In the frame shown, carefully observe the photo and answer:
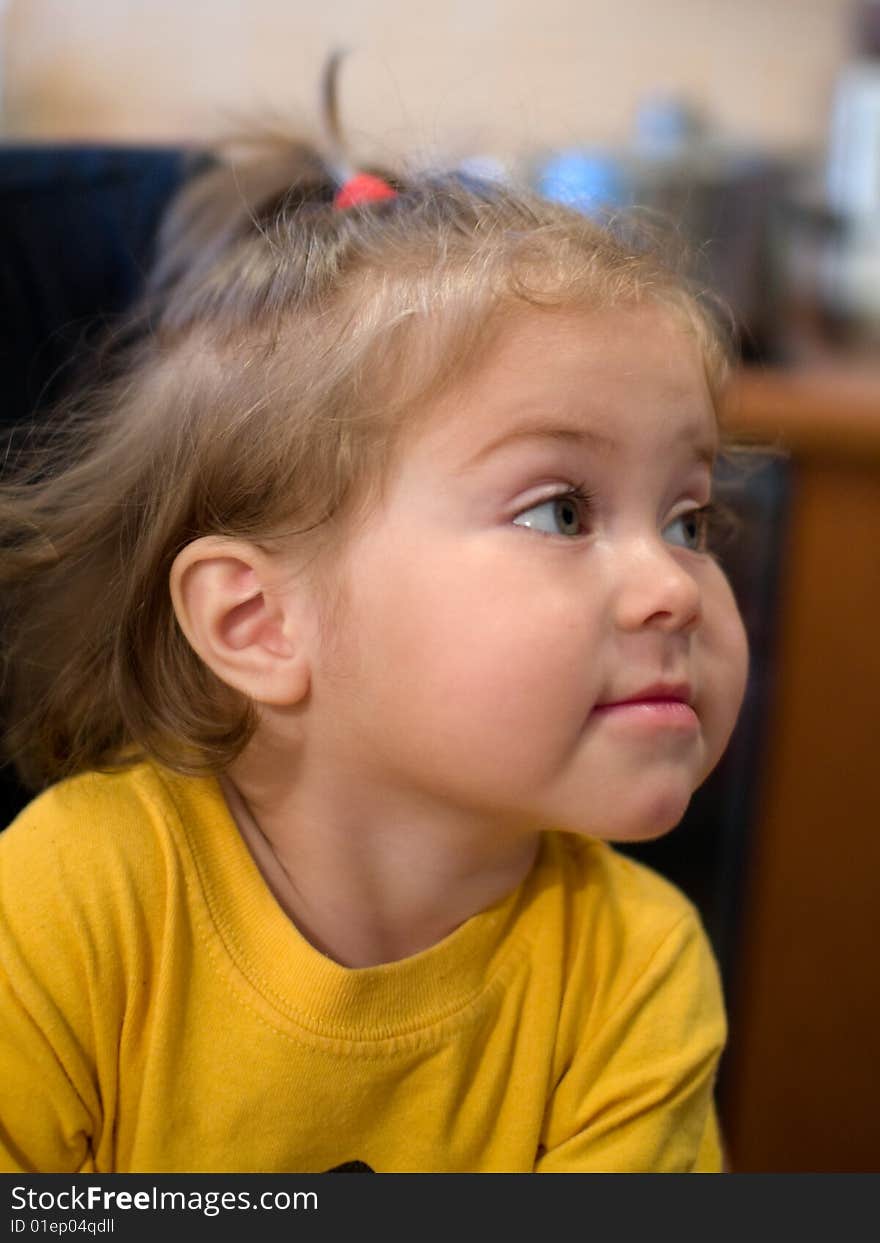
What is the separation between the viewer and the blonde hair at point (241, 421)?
0.76 metres

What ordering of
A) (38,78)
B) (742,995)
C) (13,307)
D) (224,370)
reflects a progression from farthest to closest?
(38,78)
(742,995)
(13,307)
(224,370)

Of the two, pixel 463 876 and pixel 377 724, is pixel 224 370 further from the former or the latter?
pixel 463 876

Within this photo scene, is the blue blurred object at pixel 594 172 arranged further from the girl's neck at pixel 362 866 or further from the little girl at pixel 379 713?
the girl's neck at pixel 362 866

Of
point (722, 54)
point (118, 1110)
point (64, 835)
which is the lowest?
point (118, 1110)

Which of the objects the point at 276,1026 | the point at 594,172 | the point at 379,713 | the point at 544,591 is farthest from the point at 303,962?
the point at 594,172

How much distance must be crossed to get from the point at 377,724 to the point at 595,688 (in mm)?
128

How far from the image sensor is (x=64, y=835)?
30.2 inches

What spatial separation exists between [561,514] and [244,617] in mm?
189

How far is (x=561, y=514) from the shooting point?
75cm

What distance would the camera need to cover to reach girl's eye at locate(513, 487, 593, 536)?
0.74m

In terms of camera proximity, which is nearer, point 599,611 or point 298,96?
point 599,611

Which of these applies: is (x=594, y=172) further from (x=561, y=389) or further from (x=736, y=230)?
(x=561, y=389)

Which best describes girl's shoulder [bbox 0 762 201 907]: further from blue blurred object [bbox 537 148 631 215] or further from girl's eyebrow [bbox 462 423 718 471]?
blue blurred object [bbox 537 148 631 215]

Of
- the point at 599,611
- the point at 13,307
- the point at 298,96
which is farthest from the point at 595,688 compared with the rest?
the point at 298,96
